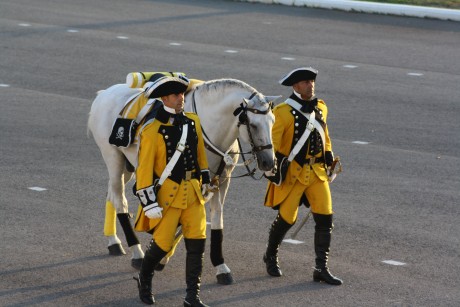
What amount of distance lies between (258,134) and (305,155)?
0.80 meters

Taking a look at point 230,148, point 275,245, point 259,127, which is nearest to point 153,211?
point 259,127

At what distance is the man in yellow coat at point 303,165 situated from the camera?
32.6 ft

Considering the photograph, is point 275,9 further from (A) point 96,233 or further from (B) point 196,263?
(B) point 196,263

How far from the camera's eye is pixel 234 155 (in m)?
10.0

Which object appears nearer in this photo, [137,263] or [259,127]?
[259,127]

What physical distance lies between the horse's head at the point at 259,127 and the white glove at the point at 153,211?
103 centimetres

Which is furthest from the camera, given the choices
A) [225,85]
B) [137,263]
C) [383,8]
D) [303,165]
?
[383,8]

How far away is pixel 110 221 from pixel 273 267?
66.7 inches

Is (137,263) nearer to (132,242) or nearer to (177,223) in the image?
(132,242)

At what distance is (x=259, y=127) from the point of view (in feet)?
30.7

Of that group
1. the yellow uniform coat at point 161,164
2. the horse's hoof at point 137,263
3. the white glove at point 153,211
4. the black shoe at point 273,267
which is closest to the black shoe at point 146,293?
the yellow uniform coat at point 161,164

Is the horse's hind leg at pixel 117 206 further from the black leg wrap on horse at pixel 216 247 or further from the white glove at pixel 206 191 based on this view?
the white glove at pixel 206 191

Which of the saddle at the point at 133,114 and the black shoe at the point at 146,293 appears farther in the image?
Result: the saddle at the point at 133,114

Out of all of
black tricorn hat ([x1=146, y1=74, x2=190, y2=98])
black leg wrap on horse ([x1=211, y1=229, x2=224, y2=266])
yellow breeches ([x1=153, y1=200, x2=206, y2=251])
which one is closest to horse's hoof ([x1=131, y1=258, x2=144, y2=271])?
black leg wrap on horse ([x1=211, y1=229, x2=224, y2=266])
